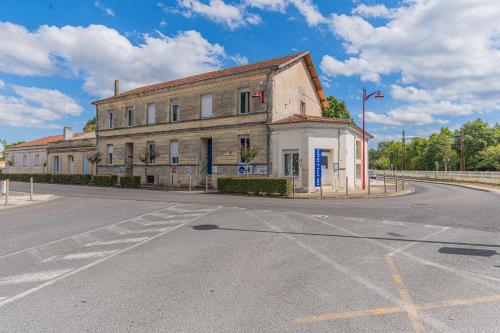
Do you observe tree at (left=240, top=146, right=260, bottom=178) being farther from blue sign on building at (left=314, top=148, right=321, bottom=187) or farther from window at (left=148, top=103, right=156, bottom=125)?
window at (left=148, top=103, right=156, bottom=125)

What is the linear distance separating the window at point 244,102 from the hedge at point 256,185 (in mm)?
5652

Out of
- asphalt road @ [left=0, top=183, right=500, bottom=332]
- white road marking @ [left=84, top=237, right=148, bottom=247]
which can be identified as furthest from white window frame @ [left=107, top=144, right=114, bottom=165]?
white road marking @ [left=84, top=237, right=148, bottom=247]

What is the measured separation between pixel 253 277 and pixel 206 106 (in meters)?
21.7

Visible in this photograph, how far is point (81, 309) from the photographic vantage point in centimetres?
369

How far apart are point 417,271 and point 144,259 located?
15.1 ft

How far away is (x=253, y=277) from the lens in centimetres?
474

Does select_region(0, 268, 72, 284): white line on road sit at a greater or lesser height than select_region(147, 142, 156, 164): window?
lesser

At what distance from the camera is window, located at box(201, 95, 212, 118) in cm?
2492

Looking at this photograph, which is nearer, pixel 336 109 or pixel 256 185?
pixel 256 185

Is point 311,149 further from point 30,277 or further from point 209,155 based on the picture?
point 30,277

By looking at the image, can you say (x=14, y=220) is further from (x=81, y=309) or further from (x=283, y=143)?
(x=283, y=143)

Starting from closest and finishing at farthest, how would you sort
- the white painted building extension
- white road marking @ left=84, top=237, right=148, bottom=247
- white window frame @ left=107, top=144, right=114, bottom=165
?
white road marking @ left=84, top=237, right=148, bottom=247
the white painted building extension
white window frame @ left=107, top=144, right=114, bottom=165

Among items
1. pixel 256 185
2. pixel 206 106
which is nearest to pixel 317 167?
pixel 256 185

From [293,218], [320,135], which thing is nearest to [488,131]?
[320,135]
